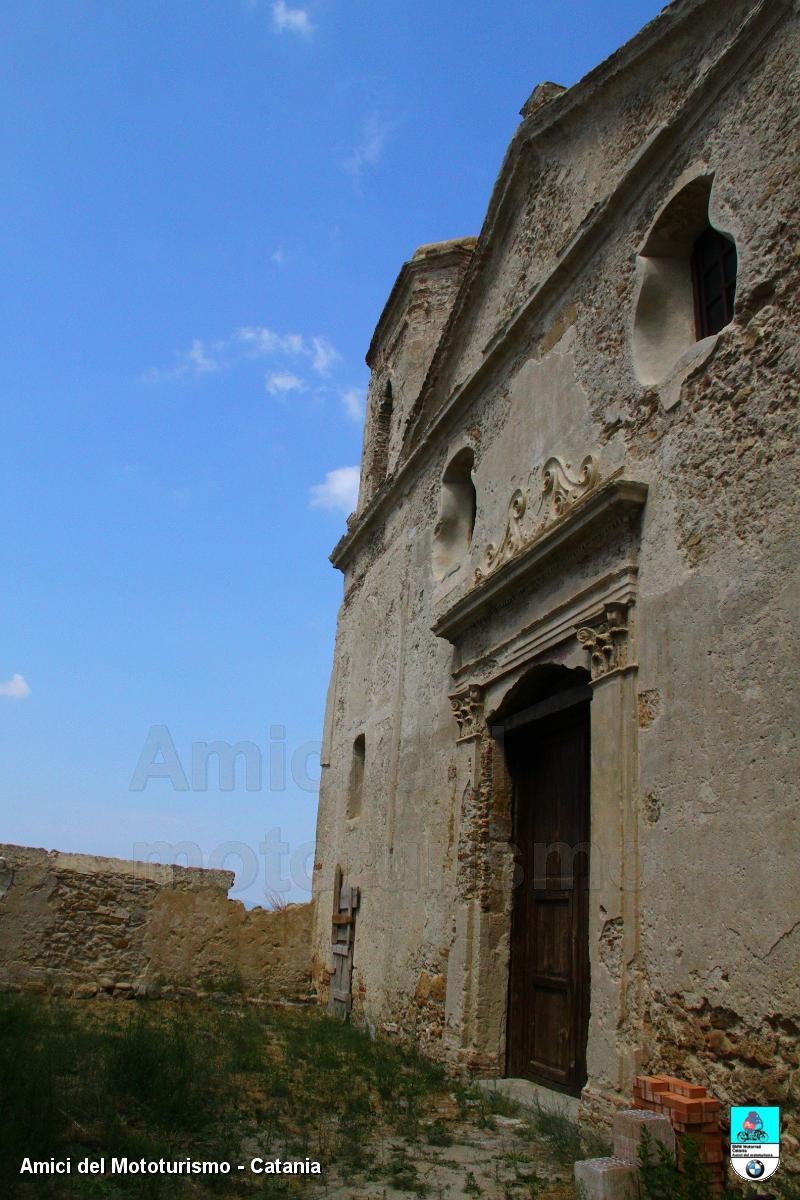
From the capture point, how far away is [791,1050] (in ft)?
12.1

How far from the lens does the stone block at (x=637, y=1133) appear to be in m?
3.74

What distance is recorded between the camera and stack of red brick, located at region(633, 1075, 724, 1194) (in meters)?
3.77

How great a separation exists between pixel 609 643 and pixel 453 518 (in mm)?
3821

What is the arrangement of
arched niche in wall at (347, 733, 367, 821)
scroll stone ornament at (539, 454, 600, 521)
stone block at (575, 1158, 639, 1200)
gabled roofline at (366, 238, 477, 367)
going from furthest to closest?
gabled roofline at (366, 238, 477, 367)
arched niche in wall at (347, 733, 367, 821)
scroll stone ornament at (539, 454, 600, 521)
stone block at (575, 1158, 639, 1200)

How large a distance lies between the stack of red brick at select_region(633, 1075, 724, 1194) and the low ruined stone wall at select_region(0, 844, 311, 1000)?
7181 mm

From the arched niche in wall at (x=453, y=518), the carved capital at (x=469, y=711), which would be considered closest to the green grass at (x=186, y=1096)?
the carved capital at (x=469, y=711)

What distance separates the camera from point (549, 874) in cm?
659

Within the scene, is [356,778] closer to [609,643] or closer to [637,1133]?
[609,643]

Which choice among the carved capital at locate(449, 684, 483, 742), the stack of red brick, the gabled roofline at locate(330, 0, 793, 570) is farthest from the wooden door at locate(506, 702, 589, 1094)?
the gabled roofline at locate(330, 0, 793, 570)

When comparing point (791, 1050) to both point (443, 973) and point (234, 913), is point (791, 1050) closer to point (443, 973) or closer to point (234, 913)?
point (443, 973)

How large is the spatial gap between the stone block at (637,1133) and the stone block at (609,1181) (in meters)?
0.09

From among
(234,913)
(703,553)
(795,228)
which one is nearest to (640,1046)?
(703,553)

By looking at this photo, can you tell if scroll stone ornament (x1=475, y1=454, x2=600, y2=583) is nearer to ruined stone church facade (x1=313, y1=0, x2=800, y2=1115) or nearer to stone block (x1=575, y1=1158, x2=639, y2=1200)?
ruined stone church facade (x1=313, y1=0, x2=800, y2=1115)

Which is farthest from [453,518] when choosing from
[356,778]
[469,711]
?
[356,778]
